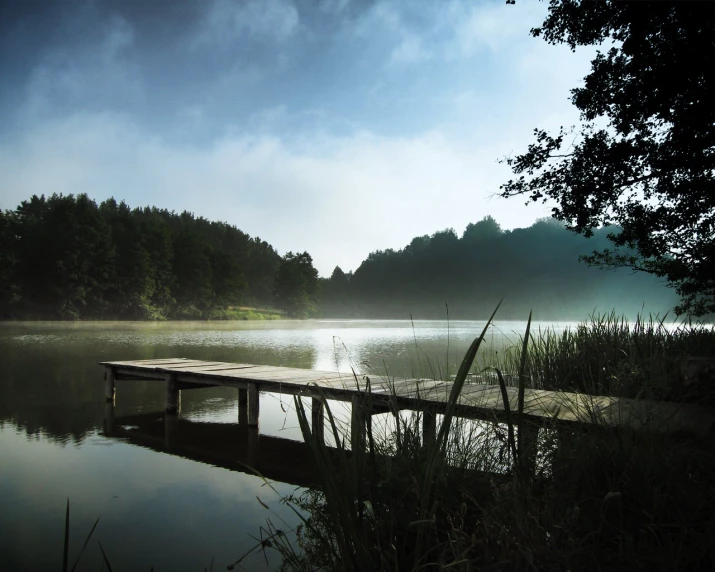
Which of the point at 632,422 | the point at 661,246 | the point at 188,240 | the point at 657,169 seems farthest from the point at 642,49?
the point at 188,240

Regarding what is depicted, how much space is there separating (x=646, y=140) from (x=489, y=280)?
7007 cm

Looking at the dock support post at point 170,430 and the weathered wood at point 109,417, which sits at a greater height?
the weathered wood at point 109,417

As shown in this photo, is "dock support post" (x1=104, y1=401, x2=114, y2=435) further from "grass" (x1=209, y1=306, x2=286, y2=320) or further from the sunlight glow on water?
"grass" (x1=209, y1=306, x2=286, y2=320)

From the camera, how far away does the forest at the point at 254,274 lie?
37.0m

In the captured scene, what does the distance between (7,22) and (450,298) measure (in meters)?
67.9

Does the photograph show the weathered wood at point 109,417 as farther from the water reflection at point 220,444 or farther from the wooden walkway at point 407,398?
the wooden walkway at point 407,398

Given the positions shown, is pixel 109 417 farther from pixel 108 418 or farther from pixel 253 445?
pixel 253 445

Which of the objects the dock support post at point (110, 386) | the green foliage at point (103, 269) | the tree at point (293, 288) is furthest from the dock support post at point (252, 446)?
the tree at point (293, 288)

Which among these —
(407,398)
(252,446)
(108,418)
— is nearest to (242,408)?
(252,446)

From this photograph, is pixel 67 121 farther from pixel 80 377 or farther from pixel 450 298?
pixel 450 298

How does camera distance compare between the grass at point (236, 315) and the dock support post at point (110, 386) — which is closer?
the dock support post at point (110, 386)

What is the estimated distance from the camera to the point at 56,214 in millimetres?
37781

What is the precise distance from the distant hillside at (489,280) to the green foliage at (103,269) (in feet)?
90.2

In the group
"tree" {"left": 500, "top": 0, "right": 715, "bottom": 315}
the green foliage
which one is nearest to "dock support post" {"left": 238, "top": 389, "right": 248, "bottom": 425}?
"tree" {"left": 500, "top": 0, "right": 715, "bottom": 315}
